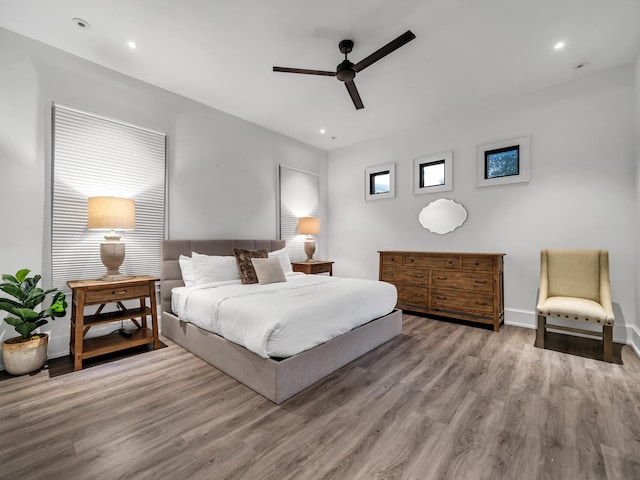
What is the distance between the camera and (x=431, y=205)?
453 centimetres

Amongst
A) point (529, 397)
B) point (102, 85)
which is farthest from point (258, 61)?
point (529, 397)

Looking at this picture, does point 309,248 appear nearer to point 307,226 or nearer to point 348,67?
point 307,226

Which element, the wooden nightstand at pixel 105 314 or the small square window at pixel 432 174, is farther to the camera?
the small square window at pixel 432 174

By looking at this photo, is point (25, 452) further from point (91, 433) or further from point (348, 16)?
point (348, 16)

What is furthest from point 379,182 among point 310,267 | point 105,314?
point 105,314

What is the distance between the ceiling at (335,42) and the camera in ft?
7.56

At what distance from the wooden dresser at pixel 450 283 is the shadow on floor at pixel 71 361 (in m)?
3.27

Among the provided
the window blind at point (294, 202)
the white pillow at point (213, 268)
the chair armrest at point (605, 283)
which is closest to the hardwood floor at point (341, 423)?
the chair armrest at point (605, 283)

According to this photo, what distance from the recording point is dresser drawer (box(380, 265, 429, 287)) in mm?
4129

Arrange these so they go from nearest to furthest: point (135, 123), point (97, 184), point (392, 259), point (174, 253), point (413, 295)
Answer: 1. point (97, 184)
2. point (135, 123)
3. point (174, 253)
4. point (413, 295)
5. point (392, 259)

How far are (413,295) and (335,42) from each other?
336 centimetres

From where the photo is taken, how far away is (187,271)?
3.34m

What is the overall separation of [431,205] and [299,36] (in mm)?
3042

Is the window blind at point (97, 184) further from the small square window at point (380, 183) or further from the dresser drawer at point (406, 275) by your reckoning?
the small square window at point (380, 183)
